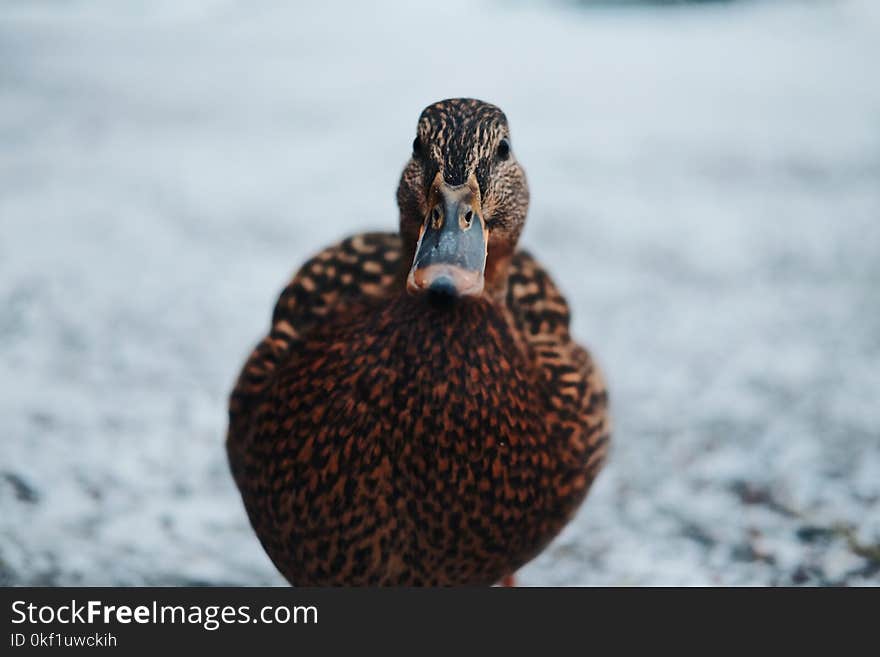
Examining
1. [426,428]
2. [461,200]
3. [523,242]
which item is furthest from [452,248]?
[523,242]

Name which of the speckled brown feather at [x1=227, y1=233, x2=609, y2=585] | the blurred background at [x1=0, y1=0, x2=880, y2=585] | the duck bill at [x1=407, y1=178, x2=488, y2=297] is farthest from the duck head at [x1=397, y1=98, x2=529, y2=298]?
the blurred background at [x1=0, y1=0, x2=880, y2=585]

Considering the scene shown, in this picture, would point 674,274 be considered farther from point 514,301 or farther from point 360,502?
point 360,502

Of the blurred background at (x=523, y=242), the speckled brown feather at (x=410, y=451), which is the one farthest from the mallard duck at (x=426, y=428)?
the blurred background at (x=523, y=242)

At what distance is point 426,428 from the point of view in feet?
5.97

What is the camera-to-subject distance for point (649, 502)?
298 centimetres

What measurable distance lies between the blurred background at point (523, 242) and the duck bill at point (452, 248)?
138 centimetres

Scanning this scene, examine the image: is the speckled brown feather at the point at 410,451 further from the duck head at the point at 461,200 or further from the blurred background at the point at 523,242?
the blurred background at the point at 523,242

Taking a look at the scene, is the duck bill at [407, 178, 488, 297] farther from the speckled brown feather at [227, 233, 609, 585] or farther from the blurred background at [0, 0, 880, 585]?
the blurred background at [0, 0, 880, 585]

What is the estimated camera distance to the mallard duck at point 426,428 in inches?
71.6

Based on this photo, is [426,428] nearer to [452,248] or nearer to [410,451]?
[410,451]

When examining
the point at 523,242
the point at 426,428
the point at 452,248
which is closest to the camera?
the point at 452,248

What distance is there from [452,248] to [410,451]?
0.44 meters

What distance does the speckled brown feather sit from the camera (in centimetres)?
183

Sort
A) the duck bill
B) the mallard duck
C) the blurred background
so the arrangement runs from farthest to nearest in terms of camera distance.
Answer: the blurred background, the mallard duck, the duck bill
